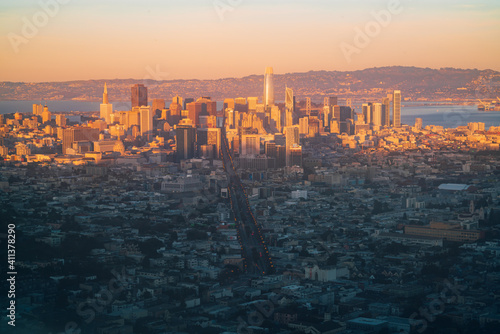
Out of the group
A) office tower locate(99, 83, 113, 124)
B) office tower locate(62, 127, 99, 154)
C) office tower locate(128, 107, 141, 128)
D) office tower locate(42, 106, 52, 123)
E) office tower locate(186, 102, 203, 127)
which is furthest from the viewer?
office tower locate(99, 83, 113, 124)

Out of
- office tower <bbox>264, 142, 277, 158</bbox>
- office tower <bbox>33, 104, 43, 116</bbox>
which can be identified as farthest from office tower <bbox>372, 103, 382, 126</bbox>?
office tower <bbox>264, 142, 277, 158</bbox>

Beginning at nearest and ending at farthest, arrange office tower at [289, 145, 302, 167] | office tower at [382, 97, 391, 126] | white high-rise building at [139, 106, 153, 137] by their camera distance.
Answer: office tower at [289, 145, 302, 167], white high-rise building at [139, 106, 153, 137], office tower at [382, 97, 391, 126]

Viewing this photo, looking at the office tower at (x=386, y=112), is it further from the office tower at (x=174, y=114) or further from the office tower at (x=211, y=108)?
the office tower at (x=174, y=114)

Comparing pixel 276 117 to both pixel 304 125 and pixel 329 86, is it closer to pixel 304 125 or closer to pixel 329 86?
pixel 304 125

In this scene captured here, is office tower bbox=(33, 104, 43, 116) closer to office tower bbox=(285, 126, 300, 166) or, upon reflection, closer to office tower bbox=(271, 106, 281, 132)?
office tower bbox=(271, 106, 281, 132)

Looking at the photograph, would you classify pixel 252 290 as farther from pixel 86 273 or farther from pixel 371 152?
pixel 371 152

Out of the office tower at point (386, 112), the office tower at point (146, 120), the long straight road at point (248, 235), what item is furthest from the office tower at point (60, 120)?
the long straight road at point (248, 235)
